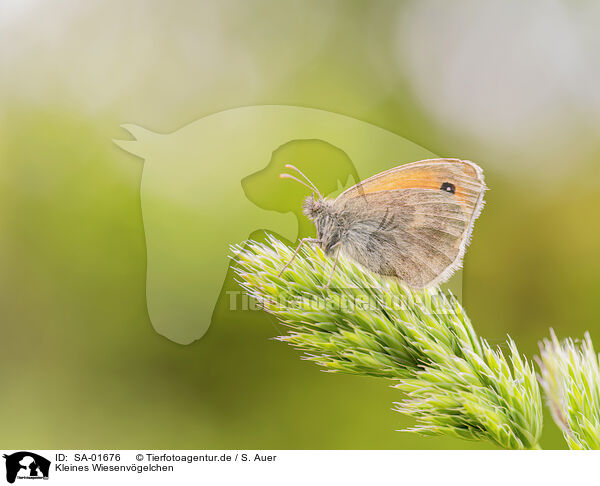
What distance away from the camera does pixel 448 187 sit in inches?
103

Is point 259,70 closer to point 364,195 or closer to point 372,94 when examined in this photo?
point 372,94

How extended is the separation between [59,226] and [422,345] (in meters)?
3.81

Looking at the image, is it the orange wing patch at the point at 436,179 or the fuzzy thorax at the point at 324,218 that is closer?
the orange wing patch at the point at 436,179

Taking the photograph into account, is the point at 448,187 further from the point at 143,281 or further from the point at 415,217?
the point at 143,281

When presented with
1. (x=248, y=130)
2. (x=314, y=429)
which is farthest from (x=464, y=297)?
(x=248, y=130)

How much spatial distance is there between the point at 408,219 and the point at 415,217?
0.05m

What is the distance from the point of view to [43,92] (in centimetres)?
451

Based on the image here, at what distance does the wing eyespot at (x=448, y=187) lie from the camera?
102 inches

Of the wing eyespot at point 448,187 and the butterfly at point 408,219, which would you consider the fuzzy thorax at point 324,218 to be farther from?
the wing eyespot at point 448,187

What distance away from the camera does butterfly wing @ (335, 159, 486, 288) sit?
2561 millimetres
